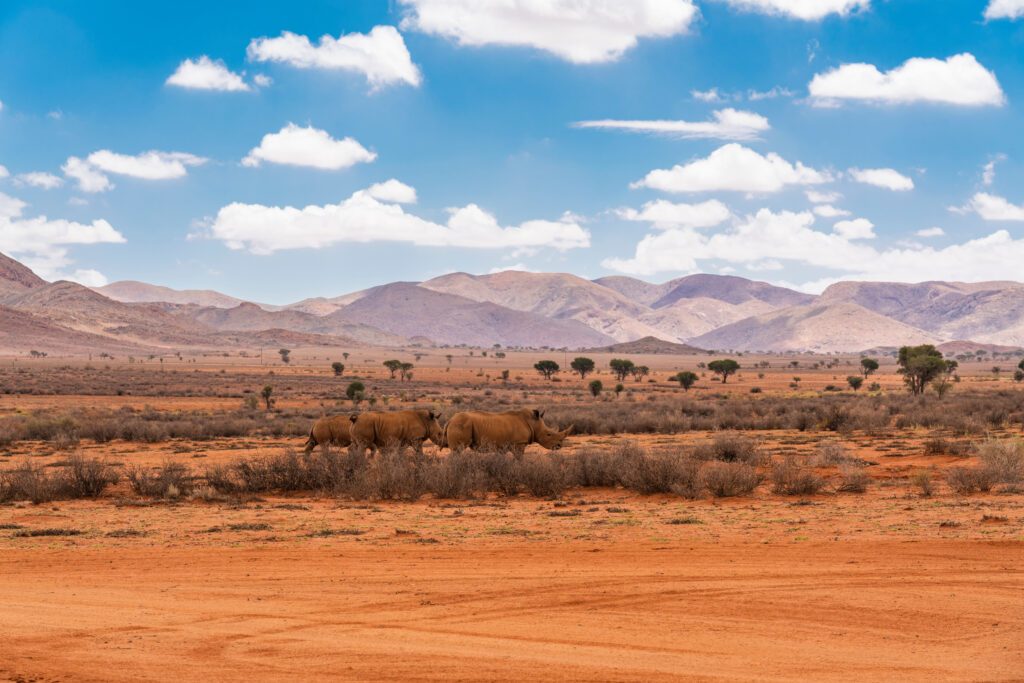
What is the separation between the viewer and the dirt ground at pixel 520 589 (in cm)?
805

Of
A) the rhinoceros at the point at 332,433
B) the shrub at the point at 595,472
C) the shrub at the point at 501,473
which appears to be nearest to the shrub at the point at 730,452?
the shrub at the point at 595,472

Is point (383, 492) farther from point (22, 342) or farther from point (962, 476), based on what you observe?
point (22, 342)

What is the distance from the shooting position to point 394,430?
72.2 feet

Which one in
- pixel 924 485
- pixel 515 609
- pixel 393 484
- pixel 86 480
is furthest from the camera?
pixel 86 480

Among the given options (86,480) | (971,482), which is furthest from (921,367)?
(86,480)

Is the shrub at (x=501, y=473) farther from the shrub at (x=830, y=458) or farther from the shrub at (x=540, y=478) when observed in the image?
the shrub at (x=830, y=458)

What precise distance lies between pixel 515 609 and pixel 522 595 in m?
0.54

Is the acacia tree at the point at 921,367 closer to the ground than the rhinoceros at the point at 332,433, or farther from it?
farther from it

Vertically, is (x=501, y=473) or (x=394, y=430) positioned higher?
(x=394, y=430)

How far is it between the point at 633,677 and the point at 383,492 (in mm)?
11409

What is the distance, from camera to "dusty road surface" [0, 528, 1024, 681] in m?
7.94

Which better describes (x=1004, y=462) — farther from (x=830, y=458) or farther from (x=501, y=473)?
(x=501, y=473)

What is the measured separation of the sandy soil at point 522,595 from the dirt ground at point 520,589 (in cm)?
3

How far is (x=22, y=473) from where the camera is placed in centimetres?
1864
